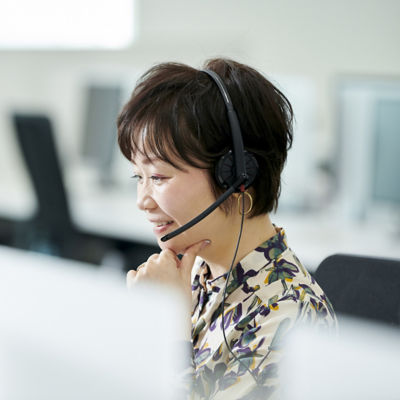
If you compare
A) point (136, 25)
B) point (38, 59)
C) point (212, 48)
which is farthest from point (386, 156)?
point (38, 59)

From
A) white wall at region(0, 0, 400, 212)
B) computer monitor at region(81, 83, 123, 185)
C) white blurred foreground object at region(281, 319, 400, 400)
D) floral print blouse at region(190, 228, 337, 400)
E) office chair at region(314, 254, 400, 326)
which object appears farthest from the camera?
computer monitor at region(81, 83, 123, 185)

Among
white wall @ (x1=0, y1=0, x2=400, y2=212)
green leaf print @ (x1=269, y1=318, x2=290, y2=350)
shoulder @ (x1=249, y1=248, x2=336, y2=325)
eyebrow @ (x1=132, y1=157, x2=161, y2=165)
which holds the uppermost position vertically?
eyebrow @ (x1=132, y1=157, x2=161, y2=165)

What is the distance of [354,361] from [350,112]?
2255 millimetres

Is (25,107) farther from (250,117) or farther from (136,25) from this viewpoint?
(250,117)

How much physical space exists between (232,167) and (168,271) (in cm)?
16

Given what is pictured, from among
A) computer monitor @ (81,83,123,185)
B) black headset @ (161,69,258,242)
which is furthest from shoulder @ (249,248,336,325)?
computer monitor @ (81,83,123,185)

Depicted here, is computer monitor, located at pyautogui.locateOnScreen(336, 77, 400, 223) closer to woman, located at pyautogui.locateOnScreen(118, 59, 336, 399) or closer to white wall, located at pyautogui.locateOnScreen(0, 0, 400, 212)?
white wall, located at pyautogui.locateOnScreen(0, 0, 400, 212)

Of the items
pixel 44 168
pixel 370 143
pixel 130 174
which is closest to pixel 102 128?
pixel 130 174

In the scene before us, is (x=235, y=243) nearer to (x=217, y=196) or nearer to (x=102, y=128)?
(x=217, y=196)

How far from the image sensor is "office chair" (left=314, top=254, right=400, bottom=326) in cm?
96

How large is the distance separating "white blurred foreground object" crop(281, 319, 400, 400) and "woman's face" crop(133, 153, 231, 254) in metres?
0.53

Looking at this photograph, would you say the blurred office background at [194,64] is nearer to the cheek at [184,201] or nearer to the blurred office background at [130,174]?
the blurred office background at [130,174]

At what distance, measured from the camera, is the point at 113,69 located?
149 inches

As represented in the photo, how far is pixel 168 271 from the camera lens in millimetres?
859
